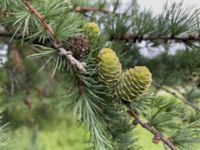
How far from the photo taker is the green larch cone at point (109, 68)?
0.41 metres

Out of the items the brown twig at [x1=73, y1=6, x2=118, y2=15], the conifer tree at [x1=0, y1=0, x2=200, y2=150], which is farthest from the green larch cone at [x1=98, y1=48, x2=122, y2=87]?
the brown twig at [x1=73, y1=6, x2=118, y2=15]

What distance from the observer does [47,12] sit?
1.42 feet

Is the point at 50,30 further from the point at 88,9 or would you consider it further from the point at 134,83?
the point at 88,9

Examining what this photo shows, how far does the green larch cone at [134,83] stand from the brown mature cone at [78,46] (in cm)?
5

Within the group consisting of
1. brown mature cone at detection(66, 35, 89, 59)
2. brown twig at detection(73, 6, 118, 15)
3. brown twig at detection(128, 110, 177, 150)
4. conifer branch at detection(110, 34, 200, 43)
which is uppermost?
brown twig at detection(73, 6, 118, 15)

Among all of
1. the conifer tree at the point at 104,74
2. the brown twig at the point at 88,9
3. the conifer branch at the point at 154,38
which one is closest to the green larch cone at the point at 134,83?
the conifer tree at the point at 104,74

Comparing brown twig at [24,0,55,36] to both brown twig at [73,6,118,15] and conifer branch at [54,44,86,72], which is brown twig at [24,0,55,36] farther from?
brown twig at [73,6,118,15]

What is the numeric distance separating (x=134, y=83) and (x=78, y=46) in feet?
0.26

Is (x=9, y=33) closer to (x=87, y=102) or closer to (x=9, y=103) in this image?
(x=87, y=102)

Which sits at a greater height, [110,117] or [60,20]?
[60,20]

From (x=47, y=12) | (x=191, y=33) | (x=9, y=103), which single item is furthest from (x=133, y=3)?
(x=9, y=103)

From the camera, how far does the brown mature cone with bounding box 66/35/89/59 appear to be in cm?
44

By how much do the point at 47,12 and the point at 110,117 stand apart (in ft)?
0.44

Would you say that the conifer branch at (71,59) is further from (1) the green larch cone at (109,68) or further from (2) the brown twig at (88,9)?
(2) the brown twig at (88,9)
